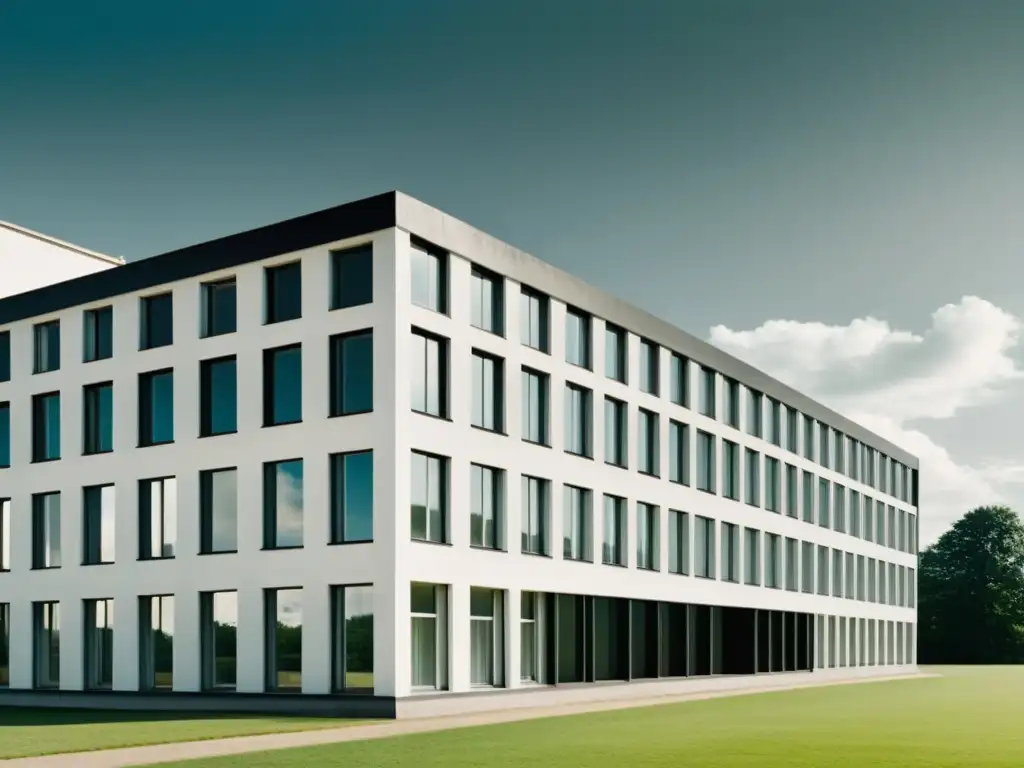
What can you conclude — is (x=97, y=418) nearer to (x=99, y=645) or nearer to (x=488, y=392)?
(x=99, y=645)

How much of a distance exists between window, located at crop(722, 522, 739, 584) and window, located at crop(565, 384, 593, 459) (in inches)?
543

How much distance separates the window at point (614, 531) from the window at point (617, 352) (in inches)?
166

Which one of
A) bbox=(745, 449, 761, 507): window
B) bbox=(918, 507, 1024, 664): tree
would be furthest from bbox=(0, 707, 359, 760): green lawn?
bbox=(918, 507, 1024, 664): tree

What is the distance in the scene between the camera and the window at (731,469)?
5409cm

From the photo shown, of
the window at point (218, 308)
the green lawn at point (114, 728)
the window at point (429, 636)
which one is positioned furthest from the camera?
the window at point (218, 308)

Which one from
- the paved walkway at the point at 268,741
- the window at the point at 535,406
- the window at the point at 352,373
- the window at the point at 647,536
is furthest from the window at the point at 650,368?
the window at the point at 352,373

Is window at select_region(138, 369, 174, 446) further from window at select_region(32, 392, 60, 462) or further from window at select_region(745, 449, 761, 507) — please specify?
window at select_region(745, 449, 761, 507)

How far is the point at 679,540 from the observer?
4850 centimetres

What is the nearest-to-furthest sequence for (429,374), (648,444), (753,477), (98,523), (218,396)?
1. (429,374)
2. (218,396)
3. (98,523)
4. (648,444)
5. (753,477)

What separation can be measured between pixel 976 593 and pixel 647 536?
246ft

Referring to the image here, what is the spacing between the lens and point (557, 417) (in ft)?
128

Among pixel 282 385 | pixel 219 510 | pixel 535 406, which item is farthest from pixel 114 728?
pixel 535 406

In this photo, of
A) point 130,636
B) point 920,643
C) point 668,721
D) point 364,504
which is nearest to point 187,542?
point 130,636

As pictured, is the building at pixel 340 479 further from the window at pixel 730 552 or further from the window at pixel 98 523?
the window at pixel 730 552
